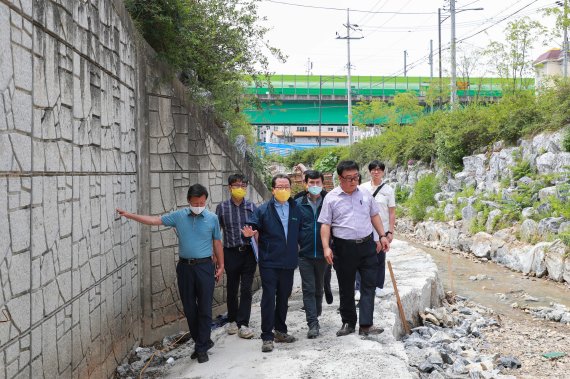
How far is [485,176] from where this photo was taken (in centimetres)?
1922

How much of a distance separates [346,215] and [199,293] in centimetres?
172

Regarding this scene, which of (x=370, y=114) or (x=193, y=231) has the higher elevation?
(x=370, y=114)

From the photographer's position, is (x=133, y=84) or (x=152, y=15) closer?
(x=133, y=84)

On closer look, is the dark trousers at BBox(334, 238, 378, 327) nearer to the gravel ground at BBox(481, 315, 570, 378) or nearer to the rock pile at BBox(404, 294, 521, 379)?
the rock pile at BBox(404, 294, 521, 379)

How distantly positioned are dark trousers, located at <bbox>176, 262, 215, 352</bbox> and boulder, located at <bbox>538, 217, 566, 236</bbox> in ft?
32.8

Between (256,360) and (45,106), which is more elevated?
(45,106)

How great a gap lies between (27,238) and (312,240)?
3153 millimetres

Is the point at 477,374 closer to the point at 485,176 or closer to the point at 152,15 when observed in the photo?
the point at 152,15

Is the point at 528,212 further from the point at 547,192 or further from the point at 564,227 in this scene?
the point at 564,227

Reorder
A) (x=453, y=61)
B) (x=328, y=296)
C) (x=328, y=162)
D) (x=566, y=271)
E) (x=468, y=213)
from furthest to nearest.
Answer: (x=328, y=162) < (x=453, y=61) < (x=468, y=213) < (x=566, y=271) < (x=328, y=296)

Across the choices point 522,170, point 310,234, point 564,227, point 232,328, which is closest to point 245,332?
point 232,328

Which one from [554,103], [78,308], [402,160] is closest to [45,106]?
[78,308]

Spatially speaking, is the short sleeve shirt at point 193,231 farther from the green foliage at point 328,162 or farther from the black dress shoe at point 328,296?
the green foliage at point 328,162

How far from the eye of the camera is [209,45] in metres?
10.1
